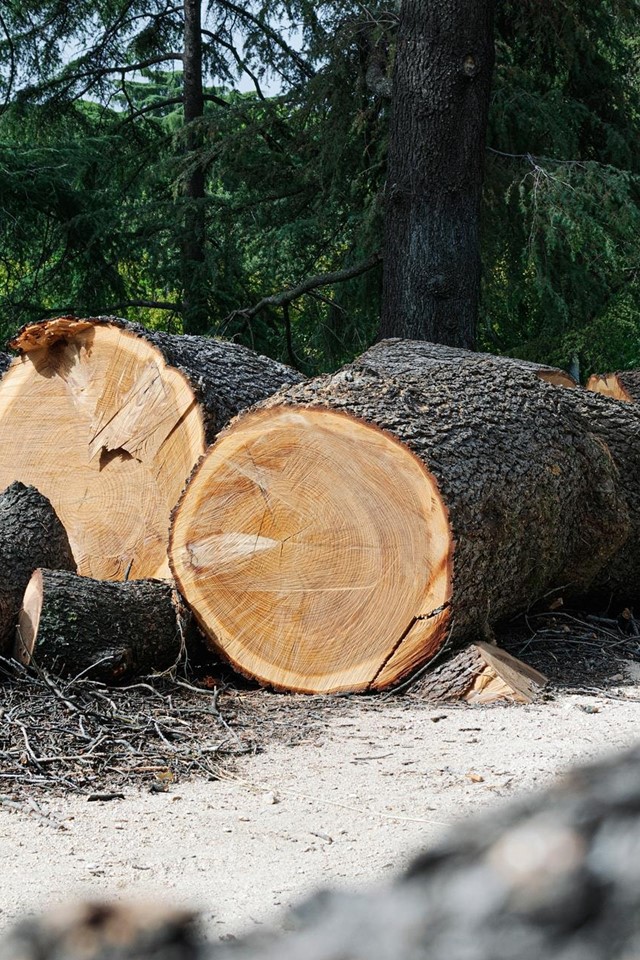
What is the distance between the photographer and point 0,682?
13.4ft

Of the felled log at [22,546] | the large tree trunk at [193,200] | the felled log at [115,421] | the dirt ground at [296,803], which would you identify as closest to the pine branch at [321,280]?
the large tree trunk at [193,200]

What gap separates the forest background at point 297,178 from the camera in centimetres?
1017

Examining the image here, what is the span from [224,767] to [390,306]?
5.76 metres

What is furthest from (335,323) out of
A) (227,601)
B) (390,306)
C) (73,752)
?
(73,752)

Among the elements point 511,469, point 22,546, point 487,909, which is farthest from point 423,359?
point 487,909

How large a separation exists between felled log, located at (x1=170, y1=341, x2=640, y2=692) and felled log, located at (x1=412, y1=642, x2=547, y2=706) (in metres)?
0.08

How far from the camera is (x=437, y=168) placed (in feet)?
27.0

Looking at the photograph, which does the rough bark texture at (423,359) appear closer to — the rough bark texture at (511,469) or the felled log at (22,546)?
the rough bark texture at (511,469)

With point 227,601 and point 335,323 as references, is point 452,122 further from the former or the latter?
point 227,601

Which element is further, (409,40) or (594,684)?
(409,40)

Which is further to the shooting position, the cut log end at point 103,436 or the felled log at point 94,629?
the cut log end at point 103,436

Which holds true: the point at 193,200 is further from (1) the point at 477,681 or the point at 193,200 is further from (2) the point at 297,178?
(1) the point at 477,681

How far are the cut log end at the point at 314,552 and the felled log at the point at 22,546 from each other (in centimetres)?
51

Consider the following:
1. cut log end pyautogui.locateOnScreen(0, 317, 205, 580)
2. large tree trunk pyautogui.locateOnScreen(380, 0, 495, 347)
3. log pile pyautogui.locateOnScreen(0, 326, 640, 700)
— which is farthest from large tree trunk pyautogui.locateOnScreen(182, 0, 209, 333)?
log pile pyautogui.locateOnScreen(0, 326, 640, 700)
